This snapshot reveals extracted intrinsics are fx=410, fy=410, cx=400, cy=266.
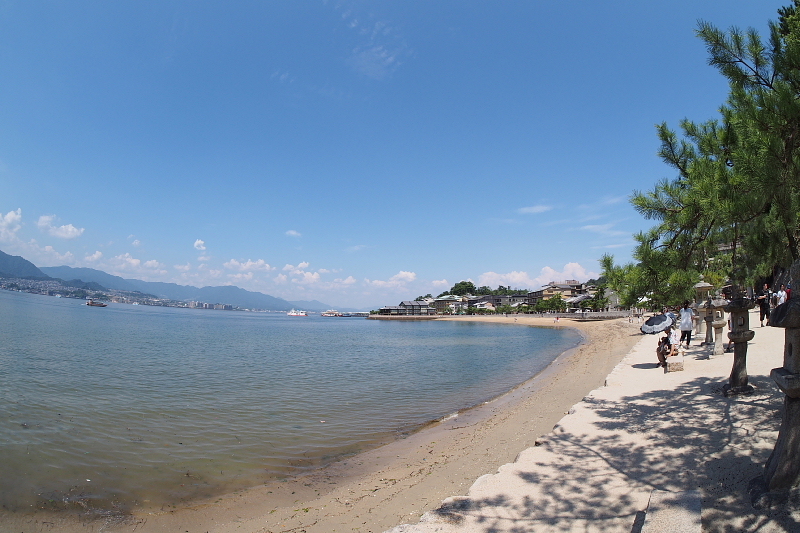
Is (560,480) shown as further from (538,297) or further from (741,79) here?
(538,297)

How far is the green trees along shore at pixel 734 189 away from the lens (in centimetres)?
358

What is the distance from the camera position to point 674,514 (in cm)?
304

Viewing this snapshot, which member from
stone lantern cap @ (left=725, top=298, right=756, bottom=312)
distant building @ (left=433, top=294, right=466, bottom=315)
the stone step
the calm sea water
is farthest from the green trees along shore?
distant building @ (left=433, top=294, right=466, bottom=315)

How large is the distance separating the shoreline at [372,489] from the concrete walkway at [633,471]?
116 centimetres

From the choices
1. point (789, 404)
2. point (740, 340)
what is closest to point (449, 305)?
point (740, 340)

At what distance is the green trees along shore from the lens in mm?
3584

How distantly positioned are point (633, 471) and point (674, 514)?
200 centimetres

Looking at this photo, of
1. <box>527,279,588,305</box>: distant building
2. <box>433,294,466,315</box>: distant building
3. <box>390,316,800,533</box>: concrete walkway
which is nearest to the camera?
<box>390,316,800,533</box>: concrete walkway

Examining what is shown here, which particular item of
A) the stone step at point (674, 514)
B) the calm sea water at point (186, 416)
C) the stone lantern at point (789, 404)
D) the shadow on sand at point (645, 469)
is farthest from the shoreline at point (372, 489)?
the stone lantern at point (789, 404)

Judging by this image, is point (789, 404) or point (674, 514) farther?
point (789, 404)

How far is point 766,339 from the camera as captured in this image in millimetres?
13102

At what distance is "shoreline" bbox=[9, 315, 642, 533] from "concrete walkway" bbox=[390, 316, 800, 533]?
116 centimetres

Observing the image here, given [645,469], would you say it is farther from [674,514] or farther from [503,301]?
[503,301]

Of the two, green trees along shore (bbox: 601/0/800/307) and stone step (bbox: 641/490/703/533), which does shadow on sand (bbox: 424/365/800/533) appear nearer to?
stone step (bbox: 641/490/703/533)
